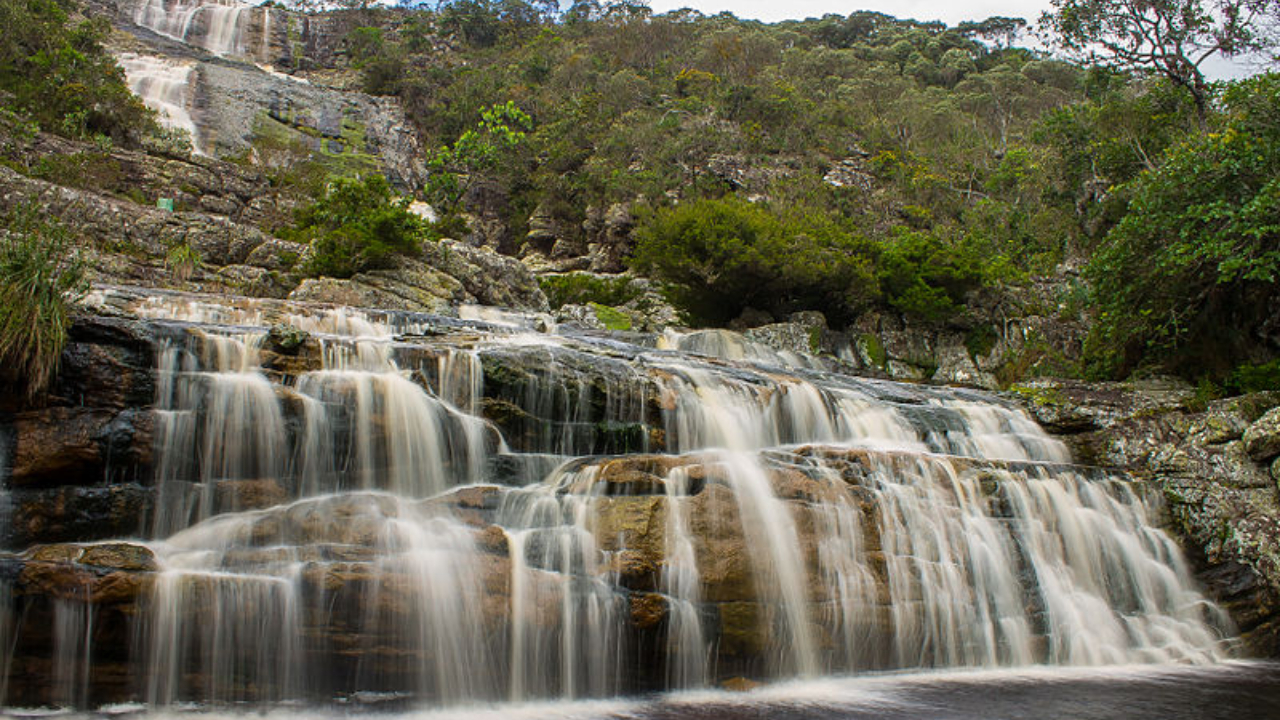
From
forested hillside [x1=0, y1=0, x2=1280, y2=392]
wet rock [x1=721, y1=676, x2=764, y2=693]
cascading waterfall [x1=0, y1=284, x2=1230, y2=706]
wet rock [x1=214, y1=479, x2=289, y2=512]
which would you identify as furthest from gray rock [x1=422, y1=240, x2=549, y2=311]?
wet rock [x1=721, y1=676, x2=764, y2=693]

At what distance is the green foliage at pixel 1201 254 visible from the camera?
12422 millimetres

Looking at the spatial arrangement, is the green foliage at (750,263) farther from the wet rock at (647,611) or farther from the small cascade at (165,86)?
the small cascade at (165,86)

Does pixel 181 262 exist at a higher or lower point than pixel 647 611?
higher

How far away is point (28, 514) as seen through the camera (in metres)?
6.23

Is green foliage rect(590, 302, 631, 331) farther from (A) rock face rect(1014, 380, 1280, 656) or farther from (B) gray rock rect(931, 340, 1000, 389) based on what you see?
(A) rock face rect(1014, 380, 1280, 656)

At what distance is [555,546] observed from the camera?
6895mm

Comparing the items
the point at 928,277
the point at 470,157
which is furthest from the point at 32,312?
the point at 470,157

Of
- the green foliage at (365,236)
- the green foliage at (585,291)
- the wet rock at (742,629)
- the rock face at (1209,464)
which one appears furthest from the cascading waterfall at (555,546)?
the green foliage at (585,291)

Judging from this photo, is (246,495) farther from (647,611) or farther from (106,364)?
(647,611)

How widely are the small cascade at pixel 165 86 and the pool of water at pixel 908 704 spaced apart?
142 feet

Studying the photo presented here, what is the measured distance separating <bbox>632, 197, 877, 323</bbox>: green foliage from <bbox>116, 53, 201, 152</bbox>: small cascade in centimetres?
3014

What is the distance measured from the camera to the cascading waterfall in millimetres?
5801

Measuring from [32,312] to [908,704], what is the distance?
8.47 m

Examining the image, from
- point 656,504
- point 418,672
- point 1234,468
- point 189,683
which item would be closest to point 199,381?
point 189,683
